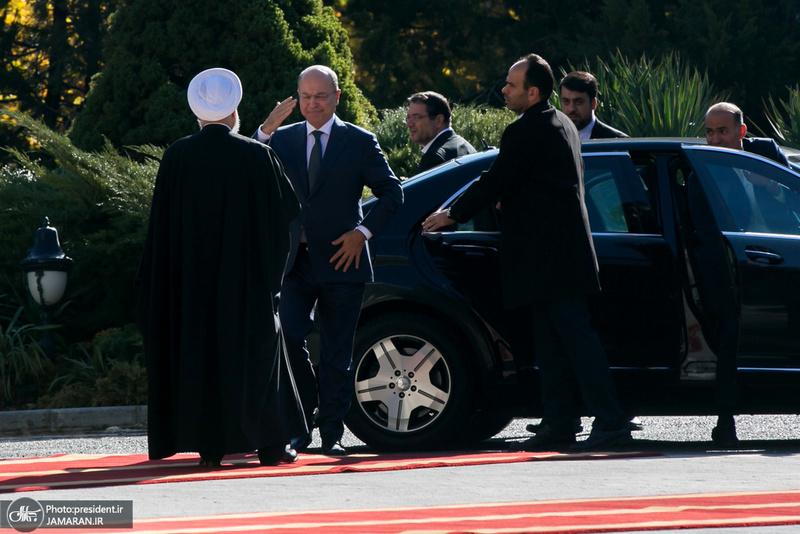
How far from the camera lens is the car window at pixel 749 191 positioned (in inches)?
282

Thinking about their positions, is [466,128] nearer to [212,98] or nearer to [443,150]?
[443,150]

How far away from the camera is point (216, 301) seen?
6066 mm

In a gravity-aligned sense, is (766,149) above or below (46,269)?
above

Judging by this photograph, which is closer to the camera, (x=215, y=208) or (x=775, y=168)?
(x=215, y=208)

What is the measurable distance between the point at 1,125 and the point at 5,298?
15.3m

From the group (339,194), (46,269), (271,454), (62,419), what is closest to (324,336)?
(339,194)

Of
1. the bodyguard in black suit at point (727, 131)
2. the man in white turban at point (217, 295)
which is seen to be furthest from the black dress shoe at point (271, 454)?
the bodyguard in black suit at point (727, 131)

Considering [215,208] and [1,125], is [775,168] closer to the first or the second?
[215,208]

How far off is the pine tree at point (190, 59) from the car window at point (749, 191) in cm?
843

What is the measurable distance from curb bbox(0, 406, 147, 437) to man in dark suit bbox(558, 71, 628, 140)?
3673 millimetres

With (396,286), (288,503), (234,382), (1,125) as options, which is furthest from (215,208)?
(1,125)

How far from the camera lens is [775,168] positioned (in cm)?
729

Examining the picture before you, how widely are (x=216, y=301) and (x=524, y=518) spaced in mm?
2075

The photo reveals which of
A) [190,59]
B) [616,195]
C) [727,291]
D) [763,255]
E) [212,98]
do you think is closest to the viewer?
[212,98]
